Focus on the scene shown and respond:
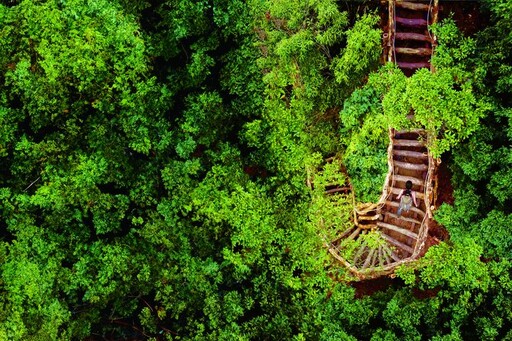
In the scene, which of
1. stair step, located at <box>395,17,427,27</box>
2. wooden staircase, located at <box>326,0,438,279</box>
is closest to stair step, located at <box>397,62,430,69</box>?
wooden staircase, located at <box>326,0,438,279</box>

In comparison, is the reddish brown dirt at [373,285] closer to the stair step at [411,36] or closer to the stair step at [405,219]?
the stair step at [405,219]

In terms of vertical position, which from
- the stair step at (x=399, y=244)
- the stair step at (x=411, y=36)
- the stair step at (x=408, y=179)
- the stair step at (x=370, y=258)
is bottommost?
the stair step at (x=370, y=258)

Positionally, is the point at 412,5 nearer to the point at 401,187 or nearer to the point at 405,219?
the point at 401,187

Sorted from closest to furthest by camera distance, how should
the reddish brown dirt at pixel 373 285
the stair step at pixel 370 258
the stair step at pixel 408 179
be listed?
the stair step at pixel 408 179 < the stair step at pixel 370 258 < the reddish brown dirt at pixel 373 285

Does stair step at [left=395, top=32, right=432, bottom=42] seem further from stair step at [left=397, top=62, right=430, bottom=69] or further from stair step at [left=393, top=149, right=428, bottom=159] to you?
stair step at [left=393, top=149, right=428, bottom=159]

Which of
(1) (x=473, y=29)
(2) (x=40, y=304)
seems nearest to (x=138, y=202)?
(2) (x=40, y=304)

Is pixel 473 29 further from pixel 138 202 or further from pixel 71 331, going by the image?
pixel 71 331

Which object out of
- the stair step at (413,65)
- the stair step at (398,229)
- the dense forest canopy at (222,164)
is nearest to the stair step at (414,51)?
the stair step at (413,65)
